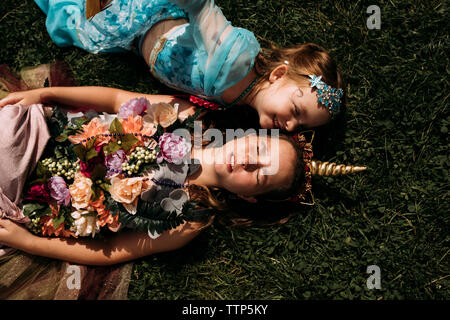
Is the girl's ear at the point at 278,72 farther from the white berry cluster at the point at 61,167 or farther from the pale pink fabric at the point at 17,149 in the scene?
the pale pink fabric at the point at 17,149

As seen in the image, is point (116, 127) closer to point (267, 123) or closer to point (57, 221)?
point (57, 221)

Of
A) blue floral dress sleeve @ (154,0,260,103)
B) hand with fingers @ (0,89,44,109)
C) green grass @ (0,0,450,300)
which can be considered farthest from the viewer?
green grass @ (0,0,450,300)

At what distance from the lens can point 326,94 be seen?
90.8 inches

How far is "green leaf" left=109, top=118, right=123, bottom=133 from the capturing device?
2.24 metres

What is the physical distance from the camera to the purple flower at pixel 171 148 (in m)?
2.23

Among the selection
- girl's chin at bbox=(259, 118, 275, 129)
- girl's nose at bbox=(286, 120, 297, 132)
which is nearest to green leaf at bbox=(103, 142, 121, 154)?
girl's chin at bbox=(259, 118, 275, 129)

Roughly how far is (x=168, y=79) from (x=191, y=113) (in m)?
0.29

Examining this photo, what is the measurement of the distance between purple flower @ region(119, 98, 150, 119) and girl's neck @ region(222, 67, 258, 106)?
21.9 inches


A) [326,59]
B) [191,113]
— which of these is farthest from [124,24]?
[326,59]

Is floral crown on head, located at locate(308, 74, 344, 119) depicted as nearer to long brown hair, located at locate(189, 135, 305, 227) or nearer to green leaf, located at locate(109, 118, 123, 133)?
long brown hair, located at locate(189, 135, 305, 227)

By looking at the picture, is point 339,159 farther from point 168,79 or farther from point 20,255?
point 20,255

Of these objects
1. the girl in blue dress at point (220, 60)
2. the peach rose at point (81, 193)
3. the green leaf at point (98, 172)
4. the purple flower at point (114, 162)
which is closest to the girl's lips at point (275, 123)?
the girl in blue dress at point (220, 60)

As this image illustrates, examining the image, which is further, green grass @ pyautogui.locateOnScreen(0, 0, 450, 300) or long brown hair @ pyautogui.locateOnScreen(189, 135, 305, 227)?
green grass @ pyautogui.locateOnScreen(0, 0, 450, 300)
